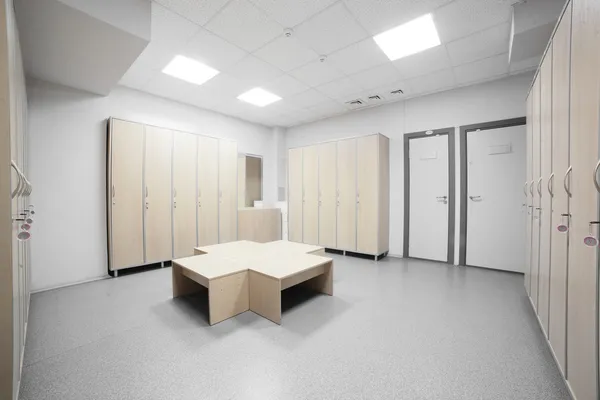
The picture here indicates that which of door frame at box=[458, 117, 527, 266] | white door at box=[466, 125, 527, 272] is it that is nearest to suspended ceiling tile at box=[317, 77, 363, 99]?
door frame at box=[458, 117, 527, 266]

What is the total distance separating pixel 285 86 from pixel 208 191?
2235mm

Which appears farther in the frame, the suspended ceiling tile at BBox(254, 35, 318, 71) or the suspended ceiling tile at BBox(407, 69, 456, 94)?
the suspended ceiling tile at BBox(407, 69, 456, 94)

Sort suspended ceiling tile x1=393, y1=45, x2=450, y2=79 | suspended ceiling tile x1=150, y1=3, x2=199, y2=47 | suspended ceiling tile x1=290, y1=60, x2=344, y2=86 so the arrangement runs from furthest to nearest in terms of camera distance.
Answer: suspended ceiling tile x1=290, y1=60, x2=344, y2=86
suspended ceiling tile x1=393, y1=45, x2=450, y2=79
suspended ceiling tile x1=150, y1=3, x2=199, y2=47

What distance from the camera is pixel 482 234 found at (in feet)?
13.4

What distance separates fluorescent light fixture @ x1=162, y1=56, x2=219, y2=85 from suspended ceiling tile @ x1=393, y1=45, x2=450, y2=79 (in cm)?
257

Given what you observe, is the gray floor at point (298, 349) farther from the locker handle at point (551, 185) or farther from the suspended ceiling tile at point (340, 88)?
the suspended ceiling tile at point (340, 88)

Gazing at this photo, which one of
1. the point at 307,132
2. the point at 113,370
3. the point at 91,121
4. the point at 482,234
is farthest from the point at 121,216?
the point at 482,234

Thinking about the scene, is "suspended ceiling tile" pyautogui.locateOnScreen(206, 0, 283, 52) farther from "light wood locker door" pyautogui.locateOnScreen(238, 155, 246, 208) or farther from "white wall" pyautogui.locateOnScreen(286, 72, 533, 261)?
"light wood locker door" pyautogui.locateOnScreen(238, 155, 246, 208)

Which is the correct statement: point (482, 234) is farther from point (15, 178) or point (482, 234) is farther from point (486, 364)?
point (15, 178)

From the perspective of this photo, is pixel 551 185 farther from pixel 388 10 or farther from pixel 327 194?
pixel 327 194

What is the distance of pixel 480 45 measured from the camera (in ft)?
9.96

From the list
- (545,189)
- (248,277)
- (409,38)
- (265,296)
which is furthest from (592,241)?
(409,38)

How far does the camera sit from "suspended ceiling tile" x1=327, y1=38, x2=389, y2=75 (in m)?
3.05

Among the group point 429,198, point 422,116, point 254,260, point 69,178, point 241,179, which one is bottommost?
point 254,260
